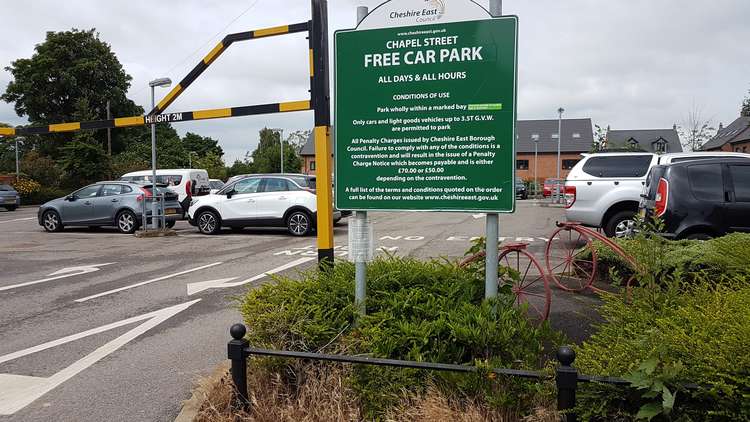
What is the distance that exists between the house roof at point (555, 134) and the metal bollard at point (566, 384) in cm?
7182

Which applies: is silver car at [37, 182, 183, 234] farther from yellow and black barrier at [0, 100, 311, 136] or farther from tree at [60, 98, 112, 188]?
tree at [60, 98, 112, 188]

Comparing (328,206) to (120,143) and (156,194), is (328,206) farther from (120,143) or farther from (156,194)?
(120,143)

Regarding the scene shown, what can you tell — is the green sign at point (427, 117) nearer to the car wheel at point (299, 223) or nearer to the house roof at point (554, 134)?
the car wheel at point (299, 223)

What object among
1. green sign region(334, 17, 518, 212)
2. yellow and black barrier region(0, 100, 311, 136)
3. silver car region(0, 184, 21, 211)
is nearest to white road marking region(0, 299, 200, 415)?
green sign region(334, 17, 518, 212)

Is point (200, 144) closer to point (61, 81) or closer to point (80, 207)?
point (61, 81)

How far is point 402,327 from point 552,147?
73960 mm

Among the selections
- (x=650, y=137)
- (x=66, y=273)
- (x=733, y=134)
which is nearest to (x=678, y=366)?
(x=66, y=273)

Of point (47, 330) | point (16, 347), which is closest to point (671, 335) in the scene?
point (16, 347)

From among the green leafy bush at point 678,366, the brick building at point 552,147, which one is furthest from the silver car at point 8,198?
the brick building at point 552,147

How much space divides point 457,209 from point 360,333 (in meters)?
1.01

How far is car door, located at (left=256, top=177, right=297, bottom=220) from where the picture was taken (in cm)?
1489

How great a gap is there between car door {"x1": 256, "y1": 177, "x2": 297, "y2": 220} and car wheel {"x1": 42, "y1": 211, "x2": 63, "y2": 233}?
22.7ft

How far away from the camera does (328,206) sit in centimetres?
441

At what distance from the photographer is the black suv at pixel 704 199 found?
7781mm
